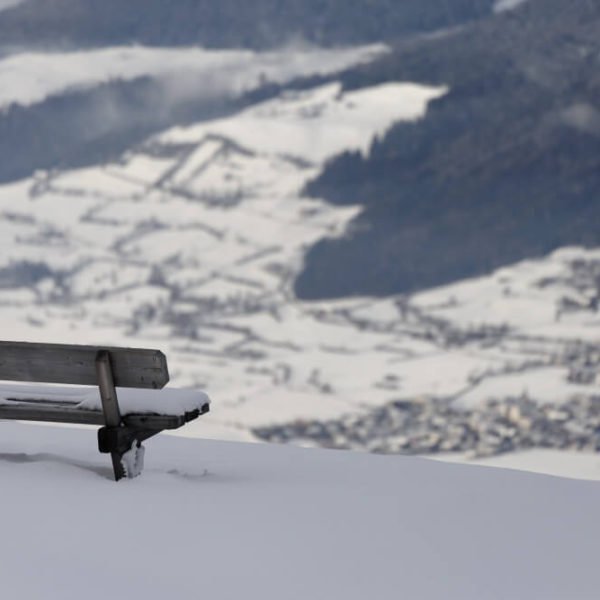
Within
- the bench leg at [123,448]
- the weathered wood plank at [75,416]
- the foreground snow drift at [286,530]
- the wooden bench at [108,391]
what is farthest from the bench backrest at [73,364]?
the foreground snow drift at [286,530]

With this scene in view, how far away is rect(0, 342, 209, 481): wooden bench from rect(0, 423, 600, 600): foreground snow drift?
0.29m

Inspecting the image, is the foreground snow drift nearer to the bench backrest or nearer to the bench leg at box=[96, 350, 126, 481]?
the bench leg at box=[96, 350, 126, 481]

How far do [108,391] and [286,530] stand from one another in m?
2.04

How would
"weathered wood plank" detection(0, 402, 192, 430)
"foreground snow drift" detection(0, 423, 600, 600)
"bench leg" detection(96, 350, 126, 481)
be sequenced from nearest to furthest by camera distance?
"foreground snow drift" detection(0, 423, 600, 600)
"bench leg" detection(96, 350, 126, 481)
"weathered wood plank" detection(0, 402, 192, 430)

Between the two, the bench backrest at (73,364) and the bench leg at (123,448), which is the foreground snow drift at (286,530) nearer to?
the bench leg at (123,448)

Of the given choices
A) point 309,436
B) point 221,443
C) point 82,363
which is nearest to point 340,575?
point 82,363

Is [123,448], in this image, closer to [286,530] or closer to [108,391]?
[108,391]

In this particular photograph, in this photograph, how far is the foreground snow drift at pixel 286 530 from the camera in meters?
8.73

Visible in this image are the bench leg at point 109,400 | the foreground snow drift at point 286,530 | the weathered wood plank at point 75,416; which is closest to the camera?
the foreground snow drift at point 286,530

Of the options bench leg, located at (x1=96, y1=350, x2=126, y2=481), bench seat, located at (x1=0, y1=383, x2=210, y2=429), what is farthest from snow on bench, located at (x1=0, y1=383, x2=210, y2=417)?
bench leg, located at (x1=96, y1=350, x2=126, y2=481)

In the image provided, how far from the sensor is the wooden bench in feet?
36.9

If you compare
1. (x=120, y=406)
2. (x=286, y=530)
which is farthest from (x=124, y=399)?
(x=286, y=530)

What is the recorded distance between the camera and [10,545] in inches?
355

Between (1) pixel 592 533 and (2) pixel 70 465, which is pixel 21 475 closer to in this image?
(2) pixel 70 465
